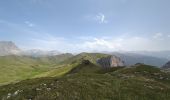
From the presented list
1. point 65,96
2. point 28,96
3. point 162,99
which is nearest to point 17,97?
point 28,96

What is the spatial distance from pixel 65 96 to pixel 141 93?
10.7 metres

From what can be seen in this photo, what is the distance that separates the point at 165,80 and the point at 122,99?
3130 centimetres

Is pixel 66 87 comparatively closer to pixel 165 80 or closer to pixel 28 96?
pixel 28 96

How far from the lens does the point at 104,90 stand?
25.7 meters

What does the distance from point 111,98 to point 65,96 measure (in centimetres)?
552

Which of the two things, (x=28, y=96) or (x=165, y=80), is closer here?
(x=28, y=96)

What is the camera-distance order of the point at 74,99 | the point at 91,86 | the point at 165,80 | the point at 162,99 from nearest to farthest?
the point at 74,99
the point at 162,99
the point at 91,86
the point at 165,80

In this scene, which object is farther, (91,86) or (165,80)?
(165,80)

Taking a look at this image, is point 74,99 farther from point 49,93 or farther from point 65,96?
point 49,93

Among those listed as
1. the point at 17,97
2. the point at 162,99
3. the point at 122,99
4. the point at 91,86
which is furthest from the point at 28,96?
the point at 162,99

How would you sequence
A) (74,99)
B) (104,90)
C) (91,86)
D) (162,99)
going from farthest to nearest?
1. (91,86)
2. (104,90)
3. (162,99)
4. (74,99)

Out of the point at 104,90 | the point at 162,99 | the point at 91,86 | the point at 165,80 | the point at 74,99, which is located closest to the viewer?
the point at 74,99

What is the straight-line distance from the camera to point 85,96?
Result: 2261 cm

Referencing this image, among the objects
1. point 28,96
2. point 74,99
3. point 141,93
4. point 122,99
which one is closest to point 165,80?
point 141,93
